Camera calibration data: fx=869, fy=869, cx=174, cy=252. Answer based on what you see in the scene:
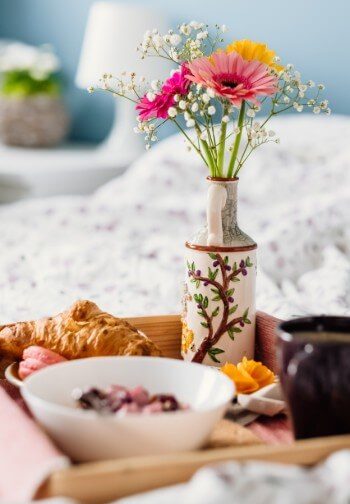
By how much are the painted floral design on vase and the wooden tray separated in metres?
0.37

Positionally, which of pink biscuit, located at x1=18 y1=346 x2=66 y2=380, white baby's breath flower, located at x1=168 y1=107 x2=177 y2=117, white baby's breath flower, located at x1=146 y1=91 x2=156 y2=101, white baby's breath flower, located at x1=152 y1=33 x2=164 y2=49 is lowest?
pink biscuit, located at x1=18 y1=346 x2=66 y2=380

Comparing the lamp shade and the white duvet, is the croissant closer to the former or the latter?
the white duvet

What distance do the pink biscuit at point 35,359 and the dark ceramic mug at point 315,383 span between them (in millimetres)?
305

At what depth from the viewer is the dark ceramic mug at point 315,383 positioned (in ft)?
2.45

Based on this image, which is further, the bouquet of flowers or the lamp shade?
the lamp shade

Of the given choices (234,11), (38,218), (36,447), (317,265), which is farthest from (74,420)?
(234,11)

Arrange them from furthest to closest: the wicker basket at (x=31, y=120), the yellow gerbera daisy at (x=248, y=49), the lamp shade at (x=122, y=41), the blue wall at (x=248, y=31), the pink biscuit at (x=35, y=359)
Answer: the wicker basket at (x=31, y=120) → the lamp shade at (x=122, y=41) → the blue wall at (x=248, y=31) → the yellow gerbera daisy at (x=248, y=49) → the pink biscuit at (x=35, y=359)

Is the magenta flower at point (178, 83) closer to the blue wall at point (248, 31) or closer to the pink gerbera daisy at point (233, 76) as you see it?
the pink gerbera daisy at point (233, 76)

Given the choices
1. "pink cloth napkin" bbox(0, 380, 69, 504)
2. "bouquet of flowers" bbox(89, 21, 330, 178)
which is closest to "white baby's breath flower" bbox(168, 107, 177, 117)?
"bouquet of flowers" bbox(89, 21, 330, 178)

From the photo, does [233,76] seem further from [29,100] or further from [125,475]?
[29,100]

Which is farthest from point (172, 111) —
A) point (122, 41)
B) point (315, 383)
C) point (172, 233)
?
point (122, 41)

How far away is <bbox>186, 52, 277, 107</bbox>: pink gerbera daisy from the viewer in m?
1.02

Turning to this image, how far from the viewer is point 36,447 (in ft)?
2.43

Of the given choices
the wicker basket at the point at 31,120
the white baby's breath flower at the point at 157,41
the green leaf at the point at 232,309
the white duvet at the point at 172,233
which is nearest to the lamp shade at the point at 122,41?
the wicker basket at the point at 31,120
